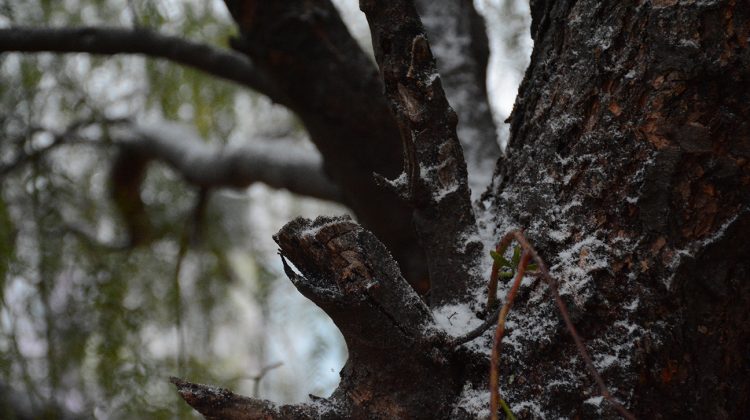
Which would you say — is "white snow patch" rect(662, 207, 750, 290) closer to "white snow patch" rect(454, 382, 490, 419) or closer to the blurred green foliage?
"white snow patch" rect(454, 382, 490, 419)

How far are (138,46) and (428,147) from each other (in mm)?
879

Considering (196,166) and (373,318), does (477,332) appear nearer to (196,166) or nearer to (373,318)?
(373,318)

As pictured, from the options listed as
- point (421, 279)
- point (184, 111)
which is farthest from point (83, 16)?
point (421, 279)

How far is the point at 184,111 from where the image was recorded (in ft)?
6.91

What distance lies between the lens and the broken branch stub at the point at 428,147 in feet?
1.97

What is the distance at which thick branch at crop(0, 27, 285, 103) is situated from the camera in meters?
1.24

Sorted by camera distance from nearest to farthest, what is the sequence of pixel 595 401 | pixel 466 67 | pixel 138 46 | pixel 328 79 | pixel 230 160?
pixel 595 401, pixel 328 79, pixel 466 67, pixel 138 46, pixel 230 160

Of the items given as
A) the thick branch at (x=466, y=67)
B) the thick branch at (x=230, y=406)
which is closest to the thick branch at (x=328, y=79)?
the thick branch at (x=466, y=67)

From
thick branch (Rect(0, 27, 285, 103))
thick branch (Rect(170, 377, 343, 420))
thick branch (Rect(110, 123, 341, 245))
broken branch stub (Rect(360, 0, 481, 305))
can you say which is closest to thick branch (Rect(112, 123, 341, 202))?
thick branch (Rect(110, 123, 341, 245))

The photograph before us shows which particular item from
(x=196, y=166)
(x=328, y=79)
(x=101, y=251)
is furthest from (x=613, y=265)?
(x=101, y=251)

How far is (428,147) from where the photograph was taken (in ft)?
2.02

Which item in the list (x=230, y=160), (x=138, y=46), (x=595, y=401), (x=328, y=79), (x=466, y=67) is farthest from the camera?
(x=230, y=160)

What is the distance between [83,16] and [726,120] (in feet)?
5.73

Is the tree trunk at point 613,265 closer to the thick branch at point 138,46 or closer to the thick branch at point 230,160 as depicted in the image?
the thick branch at point 138,46
